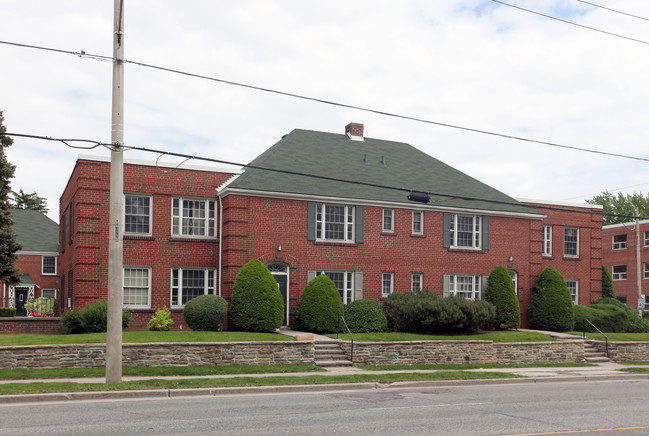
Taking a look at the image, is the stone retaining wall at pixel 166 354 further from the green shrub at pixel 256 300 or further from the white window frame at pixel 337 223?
the white window frame at pixel 337 223

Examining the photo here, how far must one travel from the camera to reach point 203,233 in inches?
1125

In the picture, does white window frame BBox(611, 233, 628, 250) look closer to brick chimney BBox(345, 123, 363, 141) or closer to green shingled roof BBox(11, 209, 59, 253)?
brick chimney BBox(345, 123, 363, 141)

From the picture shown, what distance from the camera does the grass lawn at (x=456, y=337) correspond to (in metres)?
24.9

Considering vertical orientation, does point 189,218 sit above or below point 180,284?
above

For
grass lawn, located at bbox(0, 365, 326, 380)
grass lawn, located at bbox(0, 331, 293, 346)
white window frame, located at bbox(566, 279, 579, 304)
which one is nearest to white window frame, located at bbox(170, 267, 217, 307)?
grass lawn, located at bbox(0, 331, 293, 346)

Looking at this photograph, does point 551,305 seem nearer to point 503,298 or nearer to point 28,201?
point 503,298

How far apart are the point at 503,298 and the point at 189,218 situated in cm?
1510

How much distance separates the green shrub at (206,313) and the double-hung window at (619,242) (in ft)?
157

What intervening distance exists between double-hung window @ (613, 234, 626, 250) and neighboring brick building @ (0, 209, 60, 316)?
4858 centimetres

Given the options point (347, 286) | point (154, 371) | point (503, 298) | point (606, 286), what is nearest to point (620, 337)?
point (503, 298)

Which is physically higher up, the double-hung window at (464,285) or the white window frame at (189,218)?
the white window frame at (189,218)

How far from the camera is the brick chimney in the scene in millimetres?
35281

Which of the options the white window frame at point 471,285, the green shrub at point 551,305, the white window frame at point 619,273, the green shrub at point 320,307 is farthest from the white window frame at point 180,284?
the white window frame at point 619,273

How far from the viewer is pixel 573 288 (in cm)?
3688
